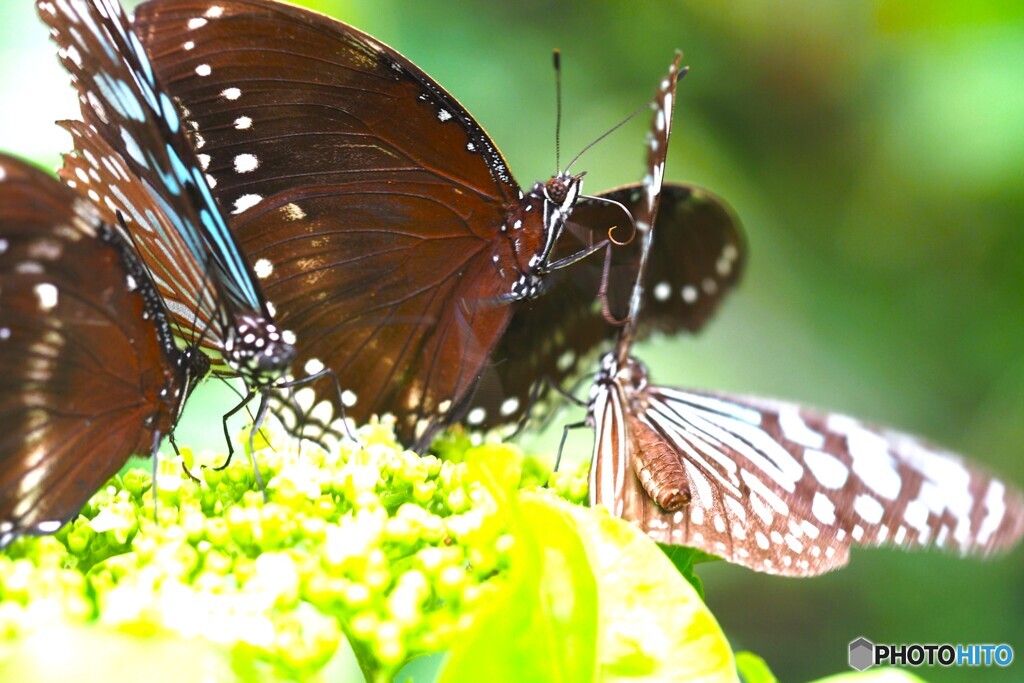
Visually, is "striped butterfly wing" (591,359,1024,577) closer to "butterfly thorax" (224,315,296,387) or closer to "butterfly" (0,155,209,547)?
"butterfly thorax" (224,315,296,387)

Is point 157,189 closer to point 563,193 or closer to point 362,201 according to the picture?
point 362,201

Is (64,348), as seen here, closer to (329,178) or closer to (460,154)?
(329,178)

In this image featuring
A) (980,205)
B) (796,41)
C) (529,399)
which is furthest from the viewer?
(796,41)

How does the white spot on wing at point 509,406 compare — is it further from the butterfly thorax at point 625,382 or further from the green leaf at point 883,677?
the green leaf at point 883,677

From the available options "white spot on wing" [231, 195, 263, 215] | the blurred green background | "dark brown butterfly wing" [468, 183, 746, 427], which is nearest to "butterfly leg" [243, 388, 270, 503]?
"white spot on wing" [231, 195, 263, 215]

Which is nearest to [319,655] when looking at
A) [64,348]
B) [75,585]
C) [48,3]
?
[75,585]

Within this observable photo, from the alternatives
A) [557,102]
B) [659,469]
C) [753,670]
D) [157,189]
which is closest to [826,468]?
[659,469]

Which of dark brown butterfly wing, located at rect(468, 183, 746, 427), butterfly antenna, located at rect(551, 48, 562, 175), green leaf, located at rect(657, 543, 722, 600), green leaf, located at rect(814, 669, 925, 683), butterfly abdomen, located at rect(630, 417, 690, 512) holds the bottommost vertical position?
green leaf, located at rect(657, 543, 722, 600)
